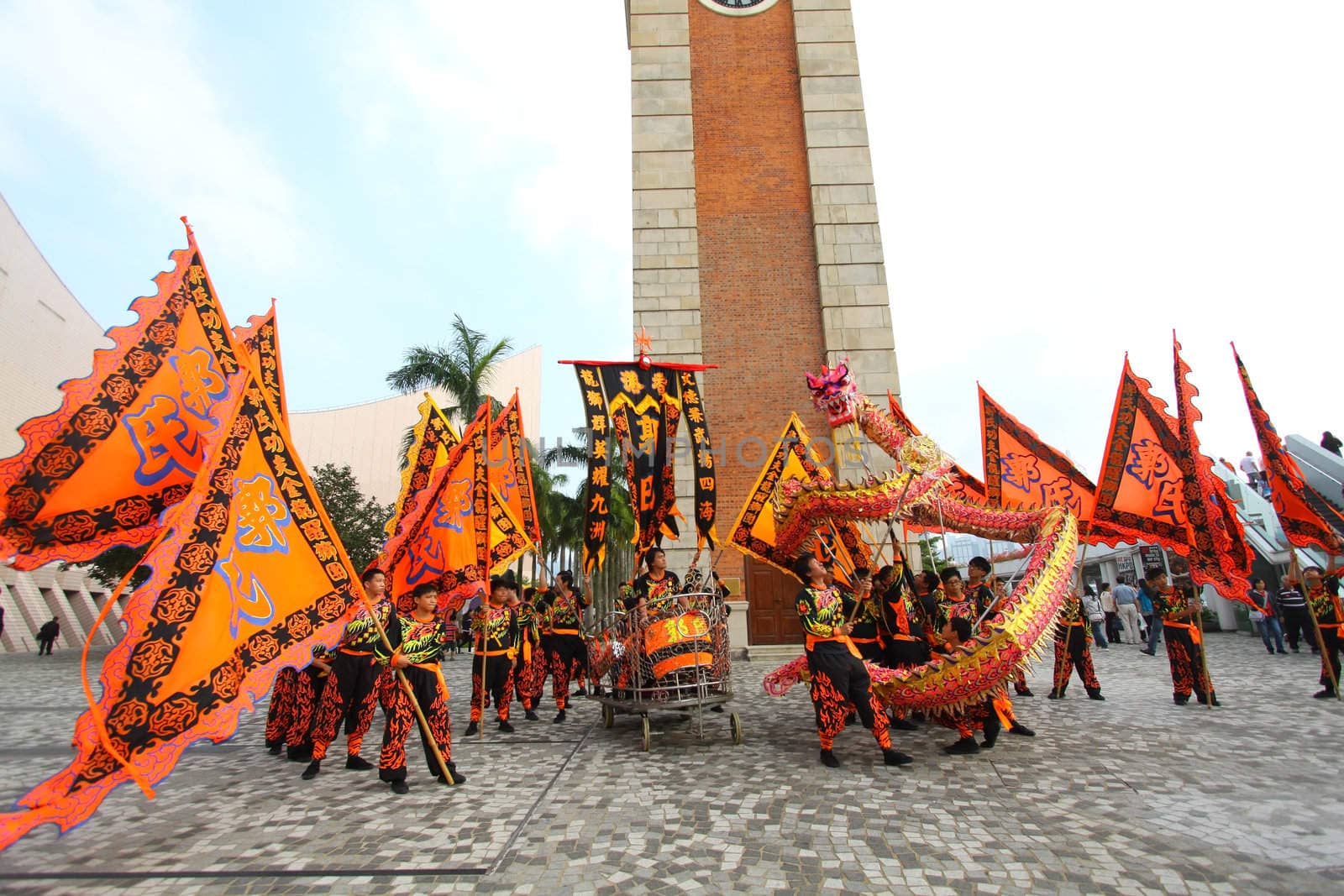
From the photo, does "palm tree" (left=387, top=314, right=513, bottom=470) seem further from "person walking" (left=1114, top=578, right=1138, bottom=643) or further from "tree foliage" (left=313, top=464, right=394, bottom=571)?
"person walking" (left=1114, top=578, right=1138, bottom=643)

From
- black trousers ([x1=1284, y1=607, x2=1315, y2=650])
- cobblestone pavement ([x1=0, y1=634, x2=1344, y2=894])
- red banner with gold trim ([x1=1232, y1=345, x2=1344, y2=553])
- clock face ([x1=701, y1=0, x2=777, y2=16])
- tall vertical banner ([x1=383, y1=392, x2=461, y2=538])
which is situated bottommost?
cobblestone pavement ([x1=0, y1=634, x2=1344, y2=894])

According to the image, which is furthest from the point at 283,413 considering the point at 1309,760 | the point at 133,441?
the point at 1309,760

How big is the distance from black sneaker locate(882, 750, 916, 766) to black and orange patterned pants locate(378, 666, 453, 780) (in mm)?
3421

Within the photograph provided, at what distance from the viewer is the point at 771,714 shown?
7.83m

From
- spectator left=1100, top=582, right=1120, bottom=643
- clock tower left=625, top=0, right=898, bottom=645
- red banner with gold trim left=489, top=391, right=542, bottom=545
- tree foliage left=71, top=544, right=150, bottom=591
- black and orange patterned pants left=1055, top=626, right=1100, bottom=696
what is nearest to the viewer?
black and orange patterned pants left=1055, top=626, right=1100, bottom=696

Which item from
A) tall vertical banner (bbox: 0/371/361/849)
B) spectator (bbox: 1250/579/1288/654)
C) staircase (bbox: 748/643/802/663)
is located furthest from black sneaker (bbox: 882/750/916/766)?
spectator (bbox: 1250/579/1288/654)

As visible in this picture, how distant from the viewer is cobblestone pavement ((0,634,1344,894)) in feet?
11.2

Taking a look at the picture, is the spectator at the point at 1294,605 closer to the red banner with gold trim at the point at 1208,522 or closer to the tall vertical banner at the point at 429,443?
the red banner with gold trim at the point at 1208,522

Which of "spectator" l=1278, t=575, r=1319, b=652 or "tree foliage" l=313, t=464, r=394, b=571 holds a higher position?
"tree foliage" l=313, t=464, r=394, b=571

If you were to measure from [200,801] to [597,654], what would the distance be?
3733 millimetres

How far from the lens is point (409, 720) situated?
5254 mm

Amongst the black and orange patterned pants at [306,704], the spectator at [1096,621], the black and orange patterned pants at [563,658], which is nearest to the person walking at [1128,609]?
the spectator at [1096,621]

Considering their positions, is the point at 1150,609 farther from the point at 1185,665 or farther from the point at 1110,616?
the point at 1185,665

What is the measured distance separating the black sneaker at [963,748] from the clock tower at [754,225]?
8020 millimetres
